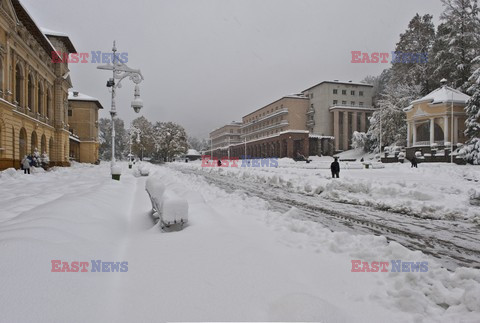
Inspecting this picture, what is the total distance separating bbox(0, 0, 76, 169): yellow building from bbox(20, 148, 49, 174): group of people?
0.84 m

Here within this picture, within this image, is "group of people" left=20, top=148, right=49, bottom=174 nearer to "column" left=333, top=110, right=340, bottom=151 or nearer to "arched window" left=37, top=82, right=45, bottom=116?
"arched window" left=37, top=82, right=45, bottom=116

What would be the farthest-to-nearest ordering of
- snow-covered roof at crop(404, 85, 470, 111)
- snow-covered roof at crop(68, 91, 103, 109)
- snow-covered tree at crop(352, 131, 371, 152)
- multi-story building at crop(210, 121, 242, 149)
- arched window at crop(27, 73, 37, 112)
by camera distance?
multi-story building at crop(210, 121, 242, 149) < snow-covered tree at crop(352, 131, 371, 152) < snow-covered roof at crop(68, 91, 103, 109) < snow-covered roof at crop(404, 85, 470, 111) < arched window at crop(27, 73, 37, 112)

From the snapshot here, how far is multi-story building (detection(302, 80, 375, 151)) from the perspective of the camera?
63.7 m

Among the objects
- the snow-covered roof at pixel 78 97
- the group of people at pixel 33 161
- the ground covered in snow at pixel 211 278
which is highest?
the snow-covered roof at pixel 78 97

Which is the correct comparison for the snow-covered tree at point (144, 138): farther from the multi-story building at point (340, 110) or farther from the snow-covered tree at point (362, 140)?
the snow-covered tree at point (362, 140)

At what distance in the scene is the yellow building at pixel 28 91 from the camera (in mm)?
20328

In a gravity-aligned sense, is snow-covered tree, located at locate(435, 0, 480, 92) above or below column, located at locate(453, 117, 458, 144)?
above

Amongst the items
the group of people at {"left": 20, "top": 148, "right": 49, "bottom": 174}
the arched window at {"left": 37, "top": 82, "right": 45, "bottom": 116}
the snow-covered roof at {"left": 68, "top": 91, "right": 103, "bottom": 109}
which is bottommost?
the group of people at {"left": 20, "top": 148, "right": 49, "bottom": 174}

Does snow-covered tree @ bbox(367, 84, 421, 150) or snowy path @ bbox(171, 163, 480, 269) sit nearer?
snowy path @ bbox(171, 163, 480, 269)

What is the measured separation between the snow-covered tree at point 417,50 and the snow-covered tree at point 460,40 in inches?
175

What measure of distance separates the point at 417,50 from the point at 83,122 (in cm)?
6234

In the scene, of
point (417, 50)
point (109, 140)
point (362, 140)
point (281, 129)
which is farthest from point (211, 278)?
point (109, 140)

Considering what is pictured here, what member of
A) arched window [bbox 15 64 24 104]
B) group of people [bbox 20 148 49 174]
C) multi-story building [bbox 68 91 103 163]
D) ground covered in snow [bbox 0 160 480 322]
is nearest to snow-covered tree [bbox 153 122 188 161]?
multi-story building [bbox 68 91 103 163]

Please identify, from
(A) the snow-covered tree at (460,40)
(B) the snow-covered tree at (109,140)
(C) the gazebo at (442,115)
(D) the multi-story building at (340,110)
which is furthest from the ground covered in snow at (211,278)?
(B) the snow-covered tree at (109,140)
